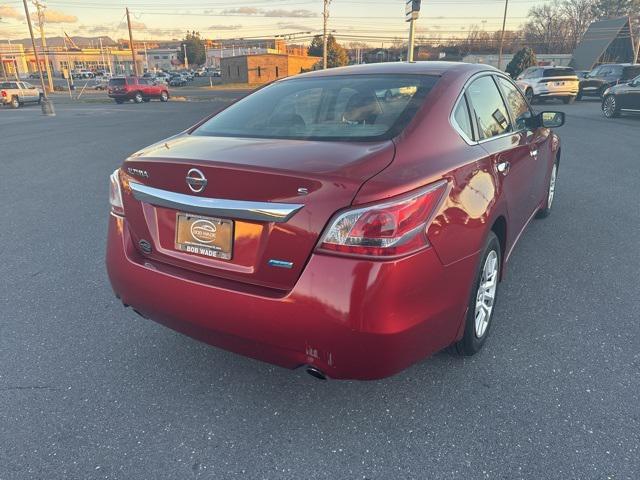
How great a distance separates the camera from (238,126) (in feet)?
9.59

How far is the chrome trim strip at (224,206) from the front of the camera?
198 cm

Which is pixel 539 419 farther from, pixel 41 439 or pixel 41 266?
pixel 41 266

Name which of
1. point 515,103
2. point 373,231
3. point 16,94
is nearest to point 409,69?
point 515,103

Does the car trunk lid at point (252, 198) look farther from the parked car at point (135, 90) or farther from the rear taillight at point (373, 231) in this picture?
the parked car at point (135, 90)

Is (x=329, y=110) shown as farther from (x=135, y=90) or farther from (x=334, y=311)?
(x=135, y=90)

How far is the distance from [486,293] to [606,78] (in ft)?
87.9

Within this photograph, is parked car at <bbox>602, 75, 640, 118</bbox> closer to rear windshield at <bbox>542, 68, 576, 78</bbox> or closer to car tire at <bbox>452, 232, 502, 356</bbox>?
rear windshield at <bbox>542, 68, 576, 78</bbox>

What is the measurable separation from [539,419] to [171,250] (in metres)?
1.96

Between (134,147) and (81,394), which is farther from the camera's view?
(134,147)

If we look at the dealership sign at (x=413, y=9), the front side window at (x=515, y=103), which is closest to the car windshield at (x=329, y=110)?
the front side window at (x=515, y=103)

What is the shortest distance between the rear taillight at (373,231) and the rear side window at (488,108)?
119cm

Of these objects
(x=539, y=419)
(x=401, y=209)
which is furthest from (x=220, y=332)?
(x=539, y=419)

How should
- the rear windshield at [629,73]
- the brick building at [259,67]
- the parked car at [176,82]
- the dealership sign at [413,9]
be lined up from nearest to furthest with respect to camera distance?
1. the dealership sign at [413,9]
2. the rear windshield at [629,73]
3. the parked car at [176,82]
4. the brick building at [259,67]

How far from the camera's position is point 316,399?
255 centimetres
